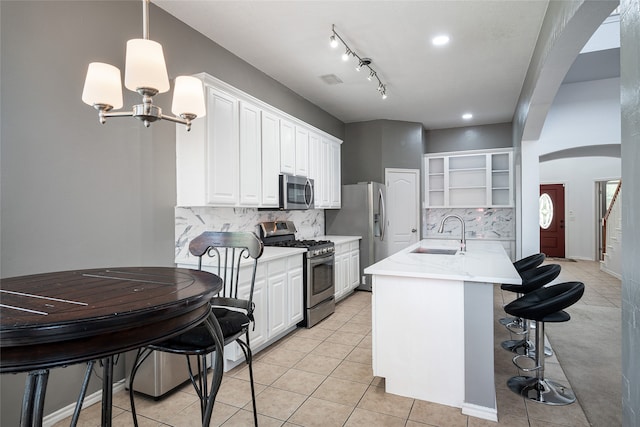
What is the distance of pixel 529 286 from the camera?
3000mm

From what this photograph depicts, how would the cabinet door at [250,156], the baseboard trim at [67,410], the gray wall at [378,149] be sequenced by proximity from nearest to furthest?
the baseboard trim at [67,410] → the cabinet door at [250,156] → the gray wall at [378,149]

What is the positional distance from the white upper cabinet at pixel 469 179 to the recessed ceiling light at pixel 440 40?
3560 mm

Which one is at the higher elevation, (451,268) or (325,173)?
(325,173)

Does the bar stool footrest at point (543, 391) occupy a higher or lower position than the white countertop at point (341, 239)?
lower

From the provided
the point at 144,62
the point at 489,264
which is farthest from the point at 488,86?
the point at 144,62

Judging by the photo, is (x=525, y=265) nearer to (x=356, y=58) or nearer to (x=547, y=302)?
(x=547, y=302)

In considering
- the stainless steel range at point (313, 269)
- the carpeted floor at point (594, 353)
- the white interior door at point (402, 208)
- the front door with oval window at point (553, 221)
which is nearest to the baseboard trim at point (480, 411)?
the carpeted floor at point (594, 353)

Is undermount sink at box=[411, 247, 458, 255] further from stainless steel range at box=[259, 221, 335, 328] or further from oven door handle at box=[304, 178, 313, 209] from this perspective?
oven door handle at box=[304, 178, 313, 209]

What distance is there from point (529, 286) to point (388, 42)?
266cm

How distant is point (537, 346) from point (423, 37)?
2915mm

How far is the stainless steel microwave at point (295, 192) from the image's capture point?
13.2 feet

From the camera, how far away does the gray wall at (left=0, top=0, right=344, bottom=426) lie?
200 cm

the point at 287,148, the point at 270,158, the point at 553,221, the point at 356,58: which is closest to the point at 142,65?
the point at 270,158

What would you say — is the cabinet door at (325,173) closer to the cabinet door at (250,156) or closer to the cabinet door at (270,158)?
the cabinet door at (270,158)
